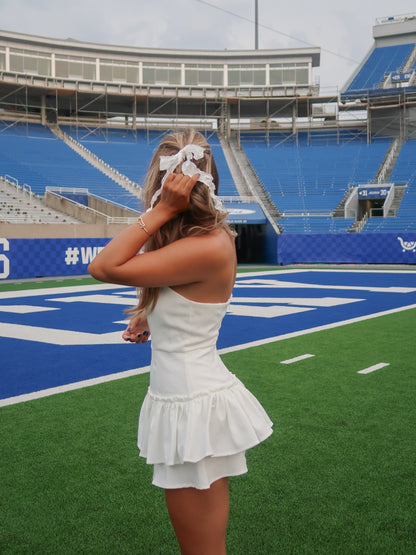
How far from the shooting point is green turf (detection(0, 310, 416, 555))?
2832mm

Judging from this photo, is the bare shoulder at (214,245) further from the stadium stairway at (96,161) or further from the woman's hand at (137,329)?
the stadium stairway at (96,161)

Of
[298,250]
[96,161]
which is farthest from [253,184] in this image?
[96,161]

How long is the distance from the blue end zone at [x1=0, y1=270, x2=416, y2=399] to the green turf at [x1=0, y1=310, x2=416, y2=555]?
1102 millimetres

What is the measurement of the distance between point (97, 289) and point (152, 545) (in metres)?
13.3

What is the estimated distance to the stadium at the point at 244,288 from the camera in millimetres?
3162

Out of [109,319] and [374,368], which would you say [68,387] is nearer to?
[374,368]

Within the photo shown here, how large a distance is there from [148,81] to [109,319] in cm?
3282

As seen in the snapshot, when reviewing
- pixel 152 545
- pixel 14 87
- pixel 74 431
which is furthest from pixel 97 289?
pixel 14 87

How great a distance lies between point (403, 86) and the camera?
38.2 meters

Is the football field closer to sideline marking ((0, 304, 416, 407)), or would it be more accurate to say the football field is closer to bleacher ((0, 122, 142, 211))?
sideline marking ((0, 304, 416, 407))

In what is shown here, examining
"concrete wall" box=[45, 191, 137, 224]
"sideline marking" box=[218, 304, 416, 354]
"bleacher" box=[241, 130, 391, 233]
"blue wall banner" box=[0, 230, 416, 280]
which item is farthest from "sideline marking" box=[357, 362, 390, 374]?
"bleacher" box=[241, 130, 391, 233]

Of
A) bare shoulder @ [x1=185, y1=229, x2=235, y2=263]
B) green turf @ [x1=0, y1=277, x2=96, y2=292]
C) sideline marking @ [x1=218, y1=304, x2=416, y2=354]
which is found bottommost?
sideline marking @ [x1=218, y1=304, x2=416, y2=354]

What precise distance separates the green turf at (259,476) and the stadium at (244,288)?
0.6 inches

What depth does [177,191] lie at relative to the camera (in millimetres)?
1775
